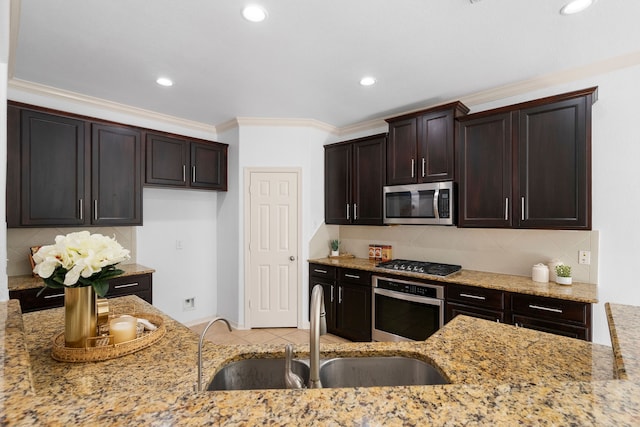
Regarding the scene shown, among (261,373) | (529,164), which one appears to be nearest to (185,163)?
(261,373)

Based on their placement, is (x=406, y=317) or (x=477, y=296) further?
(x=406, y=317)

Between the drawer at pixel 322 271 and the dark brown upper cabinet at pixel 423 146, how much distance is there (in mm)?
1244

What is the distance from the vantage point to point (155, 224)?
151 inches

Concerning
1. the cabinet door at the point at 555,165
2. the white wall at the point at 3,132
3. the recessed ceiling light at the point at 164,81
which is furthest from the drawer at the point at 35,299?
the cabinet door at the point at 555,165

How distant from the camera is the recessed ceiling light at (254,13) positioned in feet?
6.13

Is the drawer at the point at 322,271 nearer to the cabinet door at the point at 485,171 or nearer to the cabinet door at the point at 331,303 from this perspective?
the cabinet door at the point at 331,303

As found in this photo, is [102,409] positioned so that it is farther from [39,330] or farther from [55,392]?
[39,330]

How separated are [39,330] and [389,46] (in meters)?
2.65

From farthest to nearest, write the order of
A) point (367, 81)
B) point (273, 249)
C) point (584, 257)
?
point (273, 249), point (367, 81), point (584, 257)

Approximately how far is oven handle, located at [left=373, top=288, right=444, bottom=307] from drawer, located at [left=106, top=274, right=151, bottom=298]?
7.85ft

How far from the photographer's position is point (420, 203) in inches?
128

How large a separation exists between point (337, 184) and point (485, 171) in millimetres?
1778

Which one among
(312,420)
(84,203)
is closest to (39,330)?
(312,420)

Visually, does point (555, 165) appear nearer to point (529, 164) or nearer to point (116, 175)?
point (529, 164)
